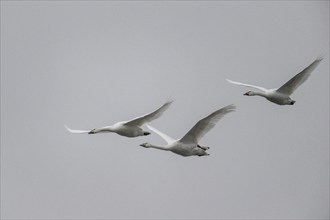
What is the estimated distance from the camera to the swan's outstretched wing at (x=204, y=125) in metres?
42.7

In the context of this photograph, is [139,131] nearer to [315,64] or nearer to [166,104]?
[166,104]

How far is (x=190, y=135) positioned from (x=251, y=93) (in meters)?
9.06

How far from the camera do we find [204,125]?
44.5 m

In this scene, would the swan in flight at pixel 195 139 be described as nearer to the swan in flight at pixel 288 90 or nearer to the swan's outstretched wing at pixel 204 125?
the swan's outstretched wing at pixel 204 125

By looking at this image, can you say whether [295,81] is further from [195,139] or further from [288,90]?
[195,139]

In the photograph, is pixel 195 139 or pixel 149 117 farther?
pixel 149 117

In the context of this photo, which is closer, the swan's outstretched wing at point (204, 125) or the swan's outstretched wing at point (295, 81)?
the swan's outstretched wing at point (204, 125)

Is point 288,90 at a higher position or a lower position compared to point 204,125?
higher

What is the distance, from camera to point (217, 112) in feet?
141

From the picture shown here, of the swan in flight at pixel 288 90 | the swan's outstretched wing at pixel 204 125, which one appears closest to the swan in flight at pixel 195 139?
the swan's outstretched wing at pixel 204 125

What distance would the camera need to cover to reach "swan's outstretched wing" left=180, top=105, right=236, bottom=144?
1682 inches

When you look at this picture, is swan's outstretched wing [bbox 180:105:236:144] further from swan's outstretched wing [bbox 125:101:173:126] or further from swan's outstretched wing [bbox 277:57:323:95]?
swan's outstretched wing [bbox 277:57:323:95]

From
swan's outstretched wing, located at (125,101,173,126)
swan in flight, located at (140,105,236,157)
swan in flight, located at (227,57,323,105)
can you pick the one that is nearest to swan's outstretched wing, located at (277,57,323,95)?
swan in flight, located at (227,57,323,105)

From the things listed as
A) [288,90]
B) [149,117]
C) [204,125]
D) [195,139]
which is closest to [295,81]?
[288,90]
